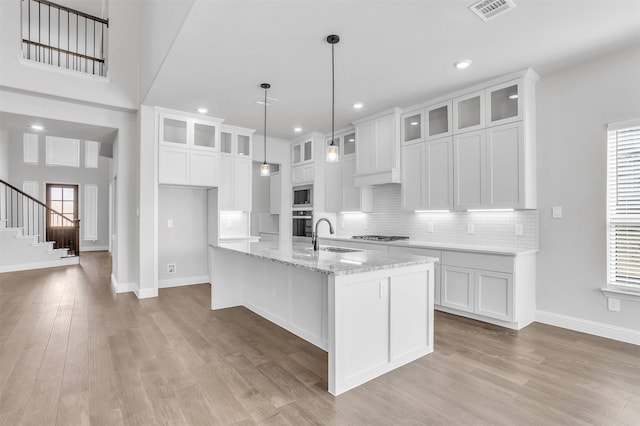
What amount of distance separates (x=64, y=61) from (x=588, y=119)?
8.09m

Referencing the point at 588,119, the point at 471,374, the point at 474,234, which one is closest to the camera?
the point at 471,374

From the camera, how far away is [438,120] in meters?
4.51

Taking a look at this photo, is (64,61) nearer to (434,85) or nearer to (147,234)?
(147,234)

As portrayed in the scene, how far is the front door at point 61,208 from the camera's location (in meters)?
10.2

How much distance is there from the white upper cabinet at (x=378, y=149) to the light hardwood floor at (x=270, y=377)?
2.22m

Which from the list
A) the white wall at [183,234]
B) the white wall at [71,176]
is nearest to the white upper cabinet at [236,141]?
the white wall at [183,234]

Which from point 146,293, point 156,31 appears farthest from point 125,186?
point 156,31

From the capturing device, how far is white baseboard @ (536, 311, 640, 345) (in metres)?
3.16

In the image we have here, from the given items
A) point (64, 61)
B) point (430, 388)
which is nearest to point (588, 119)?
point (430, 388)

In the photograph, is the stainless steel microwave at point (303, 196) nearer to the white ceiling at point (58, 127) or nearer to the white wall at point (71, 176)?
the white ceiling at point (58, 127)

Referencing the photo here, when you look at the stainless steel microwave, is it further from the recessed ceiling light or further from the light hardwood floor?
the recessed ceiling light

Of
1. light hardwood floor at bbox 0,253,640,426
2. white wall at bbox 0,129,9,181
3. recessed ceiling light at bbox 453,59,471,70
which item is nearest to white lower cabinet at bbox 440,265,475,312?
light hardwood floor at bbox 0,253,640,426

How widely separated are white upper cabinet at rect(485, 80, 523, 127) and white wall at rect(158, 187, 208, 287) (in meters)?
4.73

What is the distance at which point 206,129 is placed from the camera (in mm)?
5512
